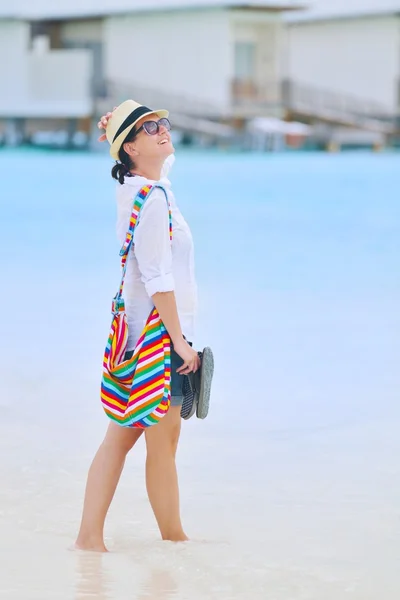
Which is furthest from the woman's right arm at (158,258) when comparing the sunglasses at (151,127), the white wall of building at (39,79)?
the white wall of building at (39,79)

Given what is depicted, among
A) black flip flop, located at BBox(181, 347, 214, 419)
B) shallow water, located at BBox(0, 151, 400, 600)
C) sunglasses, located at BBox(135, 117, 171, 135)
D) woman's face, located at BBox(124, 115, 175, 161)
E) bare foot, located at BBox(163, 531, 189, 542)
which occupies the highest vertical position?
sunglasses, located at BBox(135, 117, 171, 135)

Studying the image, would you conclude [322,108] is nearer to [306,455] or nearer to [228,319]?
[228,319]

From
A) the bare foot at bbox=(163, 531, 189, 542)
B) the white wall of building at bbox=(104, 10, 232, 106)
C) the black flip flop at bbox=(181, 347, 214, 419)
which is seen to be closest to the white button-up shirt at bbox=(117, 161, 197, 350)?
the black flip flop at bbox=(181, 347, 214, 419)

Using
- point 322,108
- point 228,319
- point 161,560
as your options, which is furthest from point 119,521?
point 322,108

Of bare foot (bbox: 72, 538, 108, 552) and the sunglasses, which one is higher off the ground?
the sunglasses

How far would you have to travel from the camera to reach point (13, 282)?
10.9 meters

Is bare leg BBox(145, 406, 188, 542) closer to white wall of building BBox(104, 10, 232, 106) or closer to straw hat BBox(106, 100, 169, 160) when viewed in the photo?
straw hat BBox(106, 100, 169, 160)

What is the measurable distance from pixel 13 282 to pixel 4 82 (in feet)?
103

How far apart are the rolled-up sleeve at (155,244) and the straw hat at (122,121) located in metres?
0.24

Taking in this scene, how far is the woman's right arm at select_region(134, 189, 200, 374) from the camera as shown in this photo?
11.1ft

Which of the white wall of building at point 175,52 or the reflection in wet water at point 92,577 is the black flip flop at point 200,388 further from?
the white wall of building at point 175,52

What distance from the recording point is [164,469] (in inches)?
142

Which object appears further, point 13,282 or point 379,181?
point 379,181

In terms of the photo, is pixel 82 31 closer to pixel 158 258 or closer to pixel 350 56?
pixel 350 56
